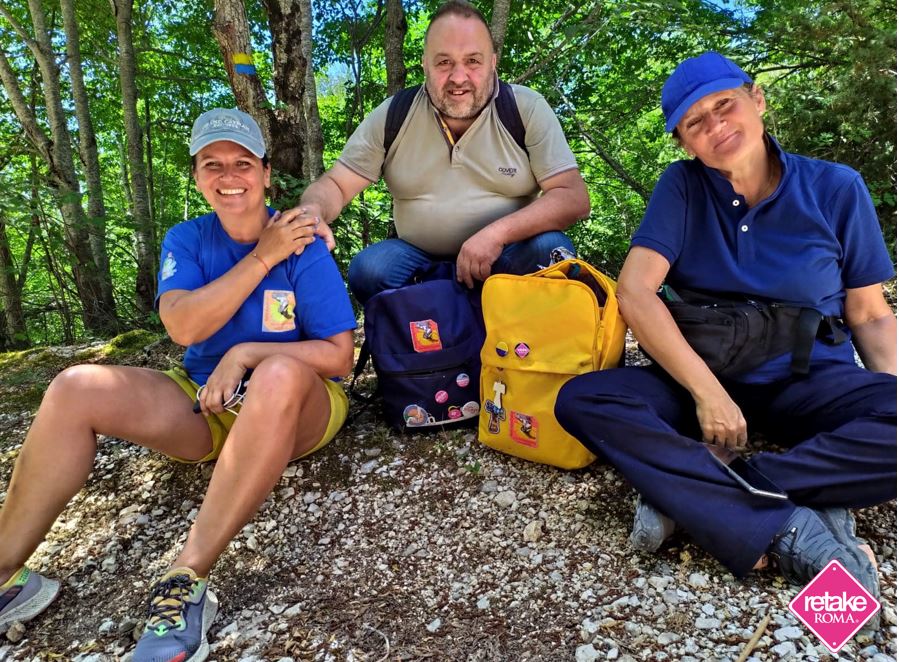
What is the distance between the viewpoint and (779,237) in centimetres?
230

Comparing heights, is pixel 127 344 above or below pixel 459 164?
below

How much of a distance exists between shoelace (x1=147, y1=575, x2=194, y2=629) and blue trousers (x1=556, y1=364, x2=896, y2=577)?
1.49 metres

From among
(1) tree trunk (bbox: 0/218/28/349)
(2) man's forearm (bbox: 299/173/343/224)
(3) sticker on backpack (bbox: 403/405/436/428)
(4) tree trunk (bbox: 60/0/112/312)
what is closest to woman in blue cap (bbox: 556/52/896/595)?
(3) sticker on backpack (bbox: 403/405/436/428)

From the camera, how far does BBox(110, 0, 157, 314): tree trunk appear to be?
7.39 m

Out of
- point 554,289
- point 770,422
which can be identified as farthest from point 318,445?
point 770,422

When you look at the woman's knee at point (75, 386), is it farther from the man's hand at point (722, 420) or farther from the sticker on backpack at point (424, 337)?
the man's hand at point (722, 420)

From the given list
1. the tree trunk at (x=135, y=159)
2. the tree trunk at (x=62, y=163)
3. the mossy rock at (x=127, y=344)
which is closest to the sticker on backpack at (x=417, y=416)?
the mossy rock at (x=127, y=344)

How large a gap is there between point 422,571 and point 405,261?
1.69m

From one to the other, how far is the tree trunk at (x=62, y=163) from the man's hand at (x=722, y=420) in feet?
23.0

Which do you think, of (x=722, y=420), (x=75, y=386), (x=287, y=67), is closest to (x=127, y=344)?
(x=287, y=67)

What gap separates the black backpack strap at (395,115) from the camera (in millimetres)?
3213

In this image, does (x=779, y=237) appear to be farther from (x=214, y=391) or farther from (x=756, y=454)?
(x=214, y=391)

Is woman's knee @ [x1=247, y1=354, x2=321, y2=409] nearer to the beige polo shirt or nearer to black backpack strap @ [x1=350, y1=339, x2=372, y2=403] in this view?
black backpack strap @ [x1=350, y1=339, x2=372, y2=403]

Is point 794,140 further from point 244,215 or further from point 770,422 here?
point 244,215
